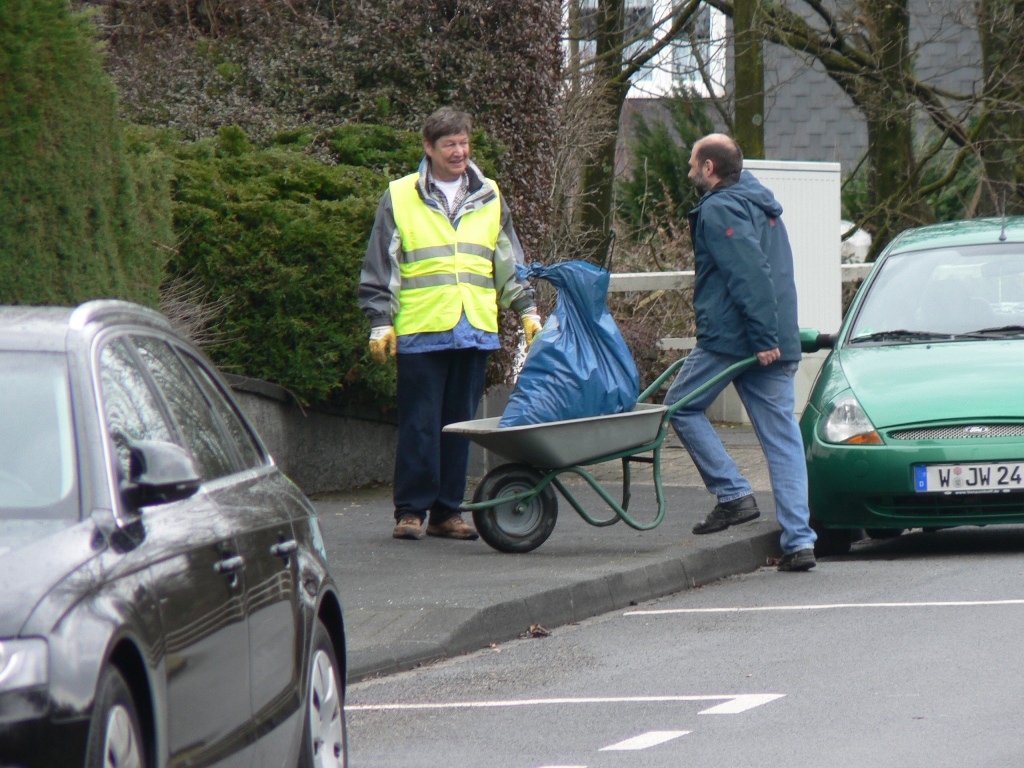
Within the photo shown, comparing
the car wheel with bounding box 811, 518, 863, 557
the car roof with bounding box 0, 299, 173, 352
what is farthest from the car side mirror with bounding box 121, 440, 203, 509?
the car wheel with bounding box 811, 518, 863, 557

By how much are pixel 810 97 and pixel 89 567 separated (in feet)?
101

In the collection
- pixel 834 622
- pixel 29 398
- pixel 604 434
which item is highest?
pixel 29 398

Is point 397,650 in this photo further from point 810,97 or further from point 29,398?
point 810,97

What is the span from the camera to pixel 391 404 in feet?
39.3

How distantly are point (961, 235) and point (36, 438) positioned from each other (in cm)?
773

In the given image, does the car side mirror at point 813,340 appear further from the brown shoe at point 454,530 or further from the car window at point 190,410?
the car window at point 190,410

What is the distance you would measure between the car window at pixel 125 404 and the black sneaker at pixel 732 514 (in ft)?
17.8

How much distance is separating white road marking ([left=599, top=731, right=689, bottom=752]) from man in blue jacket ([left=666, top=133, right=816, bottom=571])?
348cm

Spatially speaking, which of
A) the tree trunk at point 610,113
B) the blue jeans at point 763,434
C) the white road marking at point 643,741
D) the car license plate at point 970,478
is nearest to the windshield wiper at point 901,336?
the blue jeans at point 763,434

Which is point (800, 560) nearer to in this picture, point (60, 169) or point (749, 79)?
point (60, 169)

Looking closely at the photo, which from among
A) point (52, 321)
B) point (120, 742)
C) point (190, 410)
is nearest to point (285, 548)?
point (190, 410)

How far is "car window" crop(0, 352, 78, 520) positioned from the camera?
372 cm

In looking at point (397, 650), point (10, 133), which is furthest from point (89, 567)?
point (10, 133)

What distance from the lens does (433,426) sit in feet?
30.8
